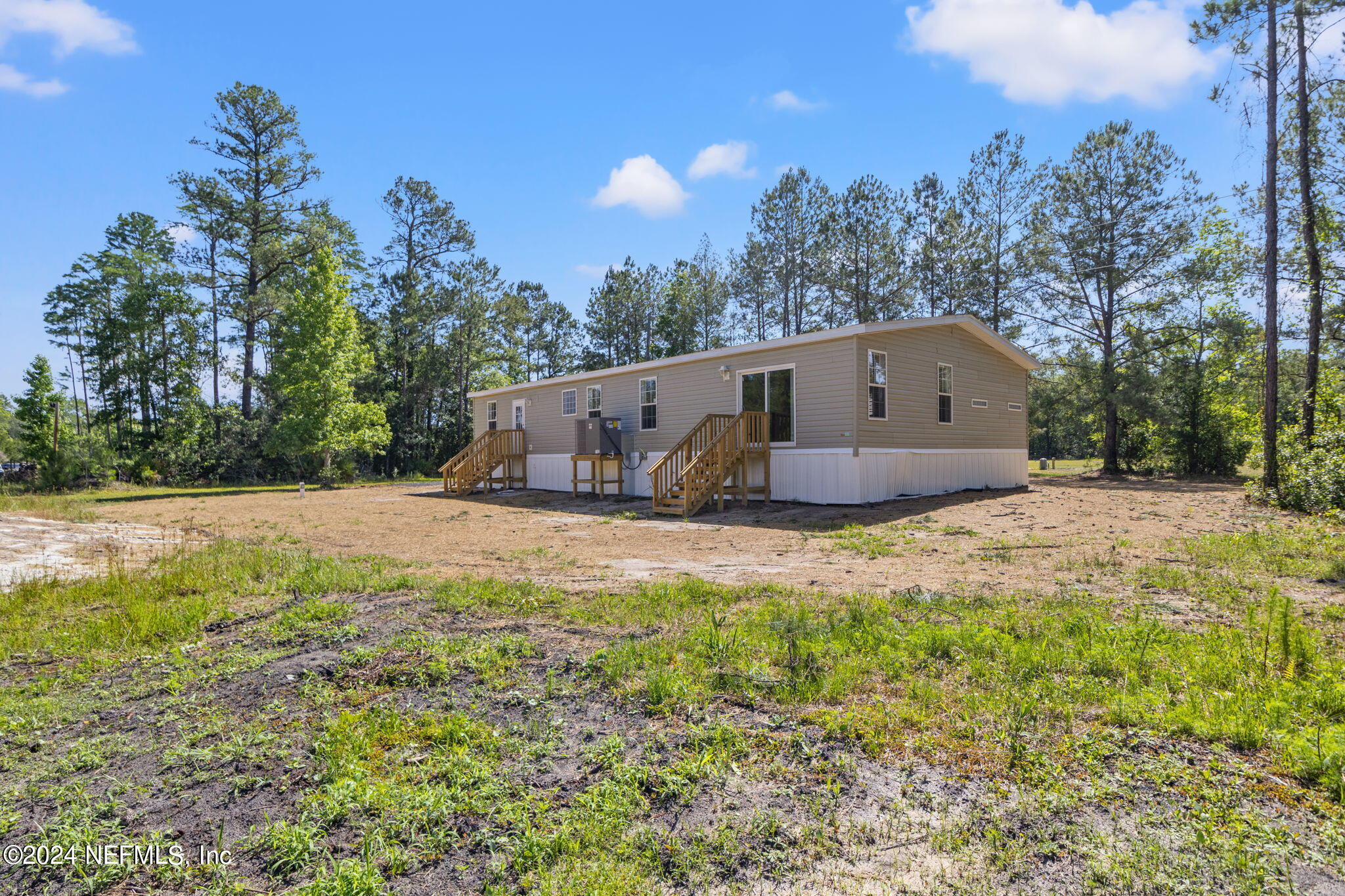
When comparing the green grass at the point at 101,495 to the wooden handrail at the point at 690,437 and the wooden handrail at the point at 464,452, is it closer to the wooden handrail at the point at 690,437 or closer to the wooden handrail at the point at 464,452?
the wooden handrail at the point at 464,452

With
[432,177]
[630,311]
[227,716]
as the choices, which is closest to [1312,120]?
[227,716]

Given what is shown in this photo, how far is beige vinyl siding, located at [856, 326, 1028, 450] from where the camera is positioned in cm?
1309

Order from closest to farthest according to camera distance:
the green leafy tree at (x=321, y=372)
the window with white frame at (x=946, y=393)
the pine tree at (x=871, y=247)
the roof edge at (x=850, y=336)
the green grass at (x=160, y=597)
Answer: the green grass at (x=160, y=597) → the roof edge at (x=850, y=336) → the window with white frame at (x=946, y=393) → the green leafy tree at (x=321, y=372) → the pine tree at (x=871, y=247)

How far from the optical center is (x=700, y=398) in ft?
49.6

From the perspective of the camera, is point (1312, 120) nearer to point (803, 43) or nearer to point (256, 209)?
point (803, 43)

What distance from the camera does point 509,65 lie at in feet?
38.9

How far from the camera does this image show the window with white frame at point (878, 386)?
1276 cm

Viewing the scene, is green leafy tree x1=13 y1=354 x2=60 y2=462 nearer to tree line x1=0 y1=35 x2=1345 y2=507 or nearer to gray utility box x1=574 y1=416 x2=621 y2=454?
tree line x1=0 y1=35 x2=1345 y2=507

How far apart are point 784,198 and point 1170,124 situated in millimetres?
13487

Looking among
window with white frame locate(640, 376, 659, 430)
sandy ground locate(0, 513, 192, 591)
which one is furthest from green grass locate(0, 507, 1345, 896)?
window with white frame locate(640, 376, 659, 430)

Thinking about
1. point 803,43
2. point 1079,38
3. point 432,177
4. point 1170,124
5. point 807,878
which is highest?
point 432,177

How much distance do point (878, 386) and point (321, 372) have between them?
17750 mm

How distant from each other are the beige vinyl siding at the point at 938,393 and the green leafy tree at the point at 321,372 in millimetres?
17461
